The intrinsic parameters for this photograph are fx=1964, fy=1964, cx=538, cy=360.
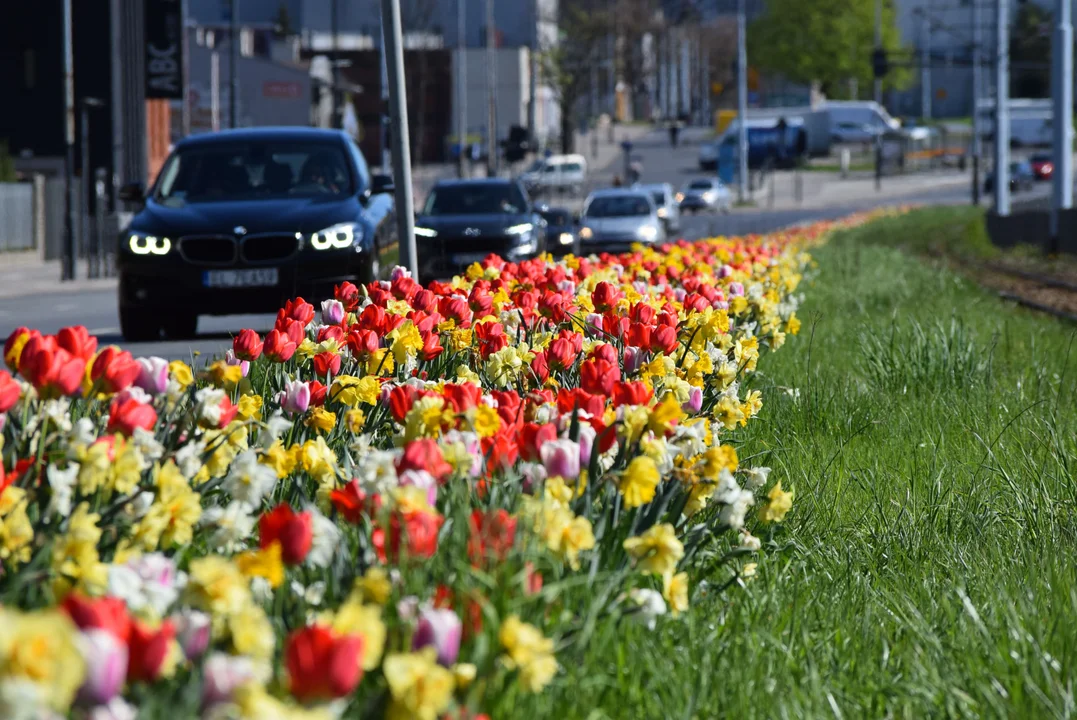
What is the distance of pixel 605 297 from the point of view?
21.9 ft

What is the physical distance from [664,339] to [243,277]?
27.2 feet

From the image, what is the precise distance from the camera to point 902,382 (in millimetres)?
8344

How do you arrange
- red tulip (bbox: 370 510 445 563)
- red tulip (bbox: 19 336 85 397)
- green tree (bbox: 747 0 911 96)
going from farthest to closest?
green tree (bbox: 747 0 911 96), red tulip (bbox: 19 336 85 397), red tulip (bbox: 370 510 445 563)

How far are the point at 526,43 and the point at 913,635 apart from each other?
120 meters

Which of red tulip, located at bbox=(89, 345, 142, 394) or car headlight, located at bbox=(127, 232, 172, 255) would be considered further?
car headlight, located at bbox=(127, 232, 172, 255)

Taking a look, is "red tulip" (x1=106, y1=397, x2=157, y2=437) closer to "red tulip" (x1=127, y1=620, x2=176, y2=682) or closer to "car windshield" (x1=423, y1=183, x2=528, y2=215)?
"red tulip" (x1=127, y1=620, x2=176, y2=682)

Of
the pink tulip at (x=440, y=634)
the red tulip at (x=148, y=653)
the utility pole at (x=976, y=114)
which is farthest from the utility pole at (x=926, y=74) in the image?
the red tulip at (x=148, y=653)

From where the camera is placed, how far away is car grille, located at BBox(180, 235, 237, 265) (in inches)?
520

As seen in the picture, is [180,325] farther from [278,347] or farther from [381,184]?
[278,347]

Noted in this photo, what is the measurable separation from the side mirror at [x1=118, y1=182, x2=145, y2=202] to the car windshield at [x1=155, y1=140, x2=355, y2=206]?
12cm

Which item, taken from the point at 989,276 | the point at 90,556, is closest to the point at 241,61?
the point at 989,276

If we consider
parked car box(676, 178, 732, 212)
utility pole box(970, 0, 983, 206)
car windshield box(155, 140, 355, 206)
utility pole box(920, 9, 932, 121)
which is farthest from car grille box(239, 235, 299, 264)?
utility pole box(920, 9, 932, 121)

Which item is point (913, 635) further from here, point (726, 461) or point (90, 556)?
point (90, 556)

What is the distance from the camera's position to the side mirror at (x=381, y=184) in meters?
13.4
